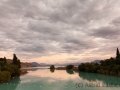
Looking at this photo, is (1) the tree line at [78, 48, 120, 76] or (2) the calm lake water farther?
(1) the tree line at [78, 48, 120, 76]

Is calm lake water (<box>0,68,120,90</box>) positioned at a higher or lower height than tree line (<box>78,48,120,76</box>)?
lower

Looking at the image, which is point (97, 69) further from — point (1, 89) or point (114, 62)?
point (1, 89)

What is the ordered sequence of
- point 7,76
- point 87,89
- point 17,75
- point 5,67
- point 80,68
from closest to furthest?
point 87,89 → point 7,76 → point 5,67 → point 17,75 → point 80,68

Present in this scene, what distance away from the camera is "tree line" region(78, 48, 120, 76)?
7560 cm

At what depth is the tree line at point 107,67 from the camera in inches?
2976

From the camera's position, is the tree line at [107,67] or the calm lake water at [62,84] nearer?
the calm lake water at [62,84]

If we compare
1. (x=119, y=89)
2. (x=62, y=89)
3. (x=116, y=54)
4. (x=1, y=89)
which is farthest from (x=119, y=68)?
(x=1, y=89)

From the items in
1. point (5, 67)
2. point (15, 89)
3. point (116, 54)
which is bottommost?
point (15, 89)

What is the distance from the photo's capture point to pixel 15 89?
41.0 meters

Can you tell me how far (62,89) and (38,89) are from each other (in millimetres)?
6467

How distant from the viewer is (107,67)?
8406 cm

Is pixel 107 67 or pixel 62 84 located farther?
pixel 107 67

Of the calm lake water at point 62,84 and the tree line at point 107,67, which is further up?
the tree line at point 107,67

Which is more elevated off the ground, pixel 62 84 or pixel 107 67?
pixel 107 67
